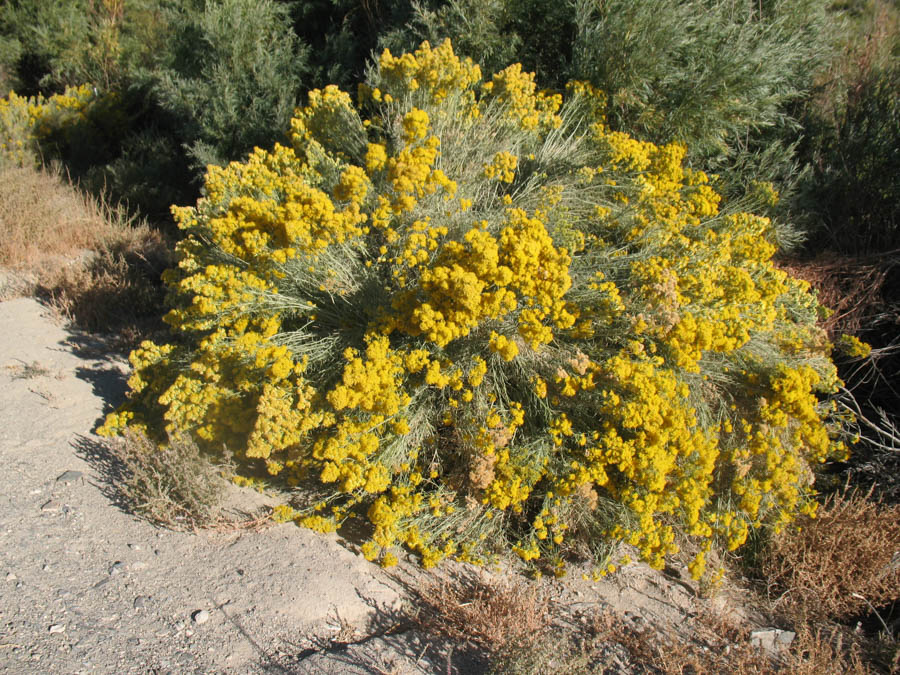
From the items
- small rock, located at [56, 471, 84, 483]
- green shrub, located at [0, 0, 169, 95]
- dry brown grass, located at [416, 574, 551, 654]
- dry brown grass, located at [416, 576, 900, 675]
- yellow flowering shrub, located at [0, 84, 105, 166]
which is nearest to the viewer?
dry brown grass, located at [416, 576, 900, 675]

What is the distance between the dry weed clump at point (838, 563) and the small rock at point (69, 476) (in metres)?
4.04

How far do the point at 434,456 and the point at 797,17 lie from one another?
525 cm

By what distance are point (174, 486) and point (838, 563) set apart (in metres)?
3.73

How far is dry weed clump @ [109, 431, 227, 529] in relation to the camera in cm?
337

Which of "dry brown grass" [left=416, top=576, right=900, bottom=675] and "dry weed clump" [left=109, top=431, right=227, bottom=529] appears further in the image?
"dry weed clump" [left=109, top=431, right=227, bottom=529]

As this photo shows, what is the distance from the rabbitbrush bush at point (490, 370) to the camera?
3.24 meters

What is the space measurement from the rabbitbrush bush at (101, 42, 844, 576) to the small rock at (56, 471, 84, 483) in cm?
36

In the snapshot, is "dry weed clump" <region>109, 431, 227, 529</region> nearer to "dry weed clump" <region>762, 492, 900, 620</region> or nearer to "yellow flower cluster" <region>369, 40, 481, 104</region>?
"yellow flower cluster" <region>369, 40, 481, 104</region>

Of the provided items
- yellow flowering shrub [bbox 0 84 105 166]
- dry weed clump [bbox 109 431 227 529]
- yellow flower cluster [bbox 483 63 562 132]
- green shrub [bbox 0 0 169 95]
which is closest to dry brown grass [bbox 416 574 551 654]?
dry weed clump [bbox 109 431 227 529]

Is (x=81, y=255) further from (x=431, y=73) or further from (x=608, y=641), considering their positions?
(x=608, y=641)

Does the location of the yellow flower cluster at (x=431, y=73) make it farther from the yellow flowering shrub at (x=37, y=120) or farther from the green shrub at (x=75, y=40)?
the green shrub at (x=75, y=40)

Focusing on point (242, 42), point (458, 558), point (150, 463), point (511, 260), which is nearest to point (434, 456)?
point (458, 558)

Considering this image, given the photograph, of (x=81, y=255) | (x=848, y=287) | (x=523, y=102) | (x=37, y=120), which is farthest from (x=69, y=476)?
(x=37, y=120)

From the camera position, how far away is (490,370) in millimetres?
3574
